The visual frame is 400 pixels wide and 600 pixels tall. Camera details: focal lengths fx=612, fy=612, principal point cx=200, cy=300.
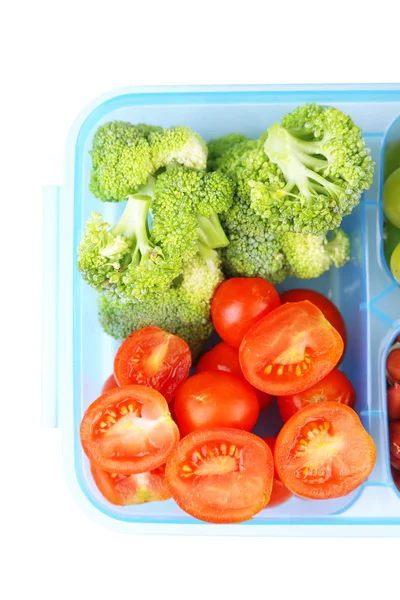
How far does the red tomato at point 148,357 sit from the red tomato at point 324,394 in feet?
0.82

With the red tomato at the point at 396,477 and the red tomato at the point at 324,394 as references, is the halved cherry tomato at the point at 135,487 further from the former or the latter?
the red tomato at the point at 396,477

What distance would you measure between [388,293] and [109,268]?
600 millimetres

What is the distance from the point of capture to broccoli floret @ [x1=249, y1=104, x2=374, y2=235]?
1.16 metres

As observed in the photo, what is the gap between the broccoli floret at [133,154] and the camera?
1.21 metres

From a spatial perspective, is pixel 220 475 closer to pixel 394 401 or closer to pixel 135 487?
pixel 135 487

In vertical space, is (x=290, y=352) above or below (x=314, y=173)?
below

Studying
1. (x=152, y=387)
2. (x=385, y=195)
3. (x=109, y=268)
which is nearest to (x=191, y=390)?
(x=152, y=387)

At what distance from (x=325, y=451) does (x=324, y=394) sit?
0.13 meters

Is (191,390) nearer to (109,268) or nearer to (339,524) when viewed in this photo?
(109,268)

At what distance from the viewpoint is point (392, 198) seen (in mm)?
1256

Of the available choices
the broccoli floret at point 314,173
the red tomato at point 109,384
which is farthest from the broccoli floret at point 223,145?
the red tomato at point 109,384

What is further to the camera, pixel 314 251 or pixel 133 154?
pixel 314 251

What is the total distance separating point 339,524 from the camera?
1.25 metres

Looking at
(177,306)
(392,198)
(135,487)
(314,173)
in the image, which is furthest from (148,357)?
Answer: (392,198)
